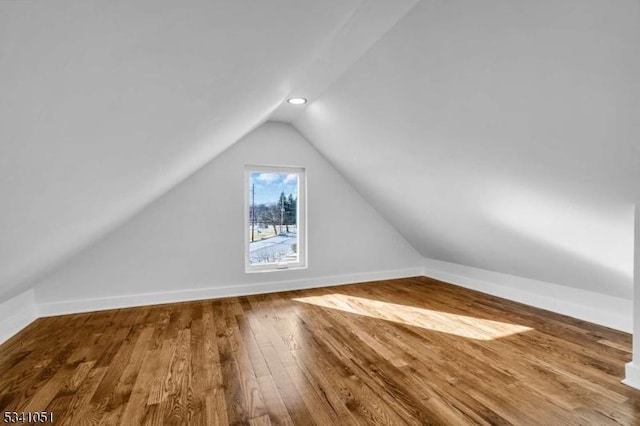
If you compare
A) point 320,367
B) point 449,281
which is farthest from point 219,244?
point 449,281

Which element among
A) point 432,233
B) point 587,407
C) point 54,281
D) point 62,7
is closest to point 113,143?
point 62,7

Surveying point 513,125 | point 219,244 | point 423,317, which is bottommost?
point 423,317

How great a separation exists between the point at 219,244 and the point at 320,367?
2261 mm

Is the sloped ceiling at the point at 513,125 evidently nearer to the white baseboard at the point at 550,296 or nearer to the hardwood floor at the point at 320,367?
the white baseboard at the point at 550,296

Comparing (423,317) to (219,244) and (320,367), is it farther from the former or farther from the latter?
(219,244)

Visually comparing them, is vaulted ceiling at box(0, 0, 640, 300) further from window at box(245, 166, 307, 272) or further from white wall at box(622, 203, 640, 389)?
window at box(245, 166, 307, 272)

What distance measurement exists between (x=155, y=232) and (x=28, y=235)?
7.26 ft

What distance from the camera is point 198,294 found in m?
3.74

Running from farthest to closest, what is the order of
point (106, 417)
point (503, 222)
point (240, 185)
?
point (240, 185) < point (503, 222) < point (106, 417)

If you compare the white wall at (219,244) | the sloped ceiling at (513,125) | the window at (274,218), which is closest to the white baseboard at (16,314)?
the white wall at (219,244)

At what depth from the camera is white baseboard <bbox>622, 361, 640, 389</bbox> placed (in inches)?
73.0

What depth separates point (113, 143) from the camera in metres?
1.21

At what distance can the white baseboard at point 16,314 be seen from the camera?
8.62 ft

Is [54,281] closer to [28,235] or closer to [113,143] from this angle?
[28,235]
